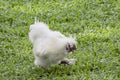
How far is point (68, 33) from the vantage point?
8.27 m

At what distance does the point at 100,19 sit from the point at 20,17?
5.17 ft

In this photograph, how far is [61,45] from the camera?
6.52 meters

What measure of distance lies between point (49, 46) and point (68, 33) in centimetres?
173

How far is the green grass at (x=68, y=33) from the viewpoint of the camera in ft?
22.2

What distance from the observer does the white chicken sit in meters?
6.52

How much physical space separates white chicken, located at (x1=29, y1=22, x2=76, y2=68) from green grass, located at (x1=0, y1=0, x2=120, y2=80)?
19 cm

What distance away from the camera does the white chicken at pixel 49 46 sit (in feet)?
21.4

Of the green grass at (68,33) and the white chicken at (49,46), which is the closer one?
the white chicken at (49,46)

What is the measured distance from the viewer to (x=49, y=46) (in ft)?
21.6

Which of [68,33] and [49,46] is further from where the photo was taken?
[68,33]

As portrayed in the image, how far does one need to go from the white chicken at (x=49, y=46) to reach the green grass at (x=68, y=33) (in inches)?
7.6

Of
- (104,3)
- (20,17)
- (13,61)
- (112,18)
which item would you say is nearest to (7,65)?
(13,61)

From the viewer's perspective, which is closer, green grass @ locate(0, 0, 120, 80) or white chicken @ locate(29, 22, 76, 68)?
white chicken @ locate(29, 22, 76, 68)

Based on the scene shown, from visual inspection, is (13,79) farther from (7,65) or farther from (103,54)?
(103,54)
